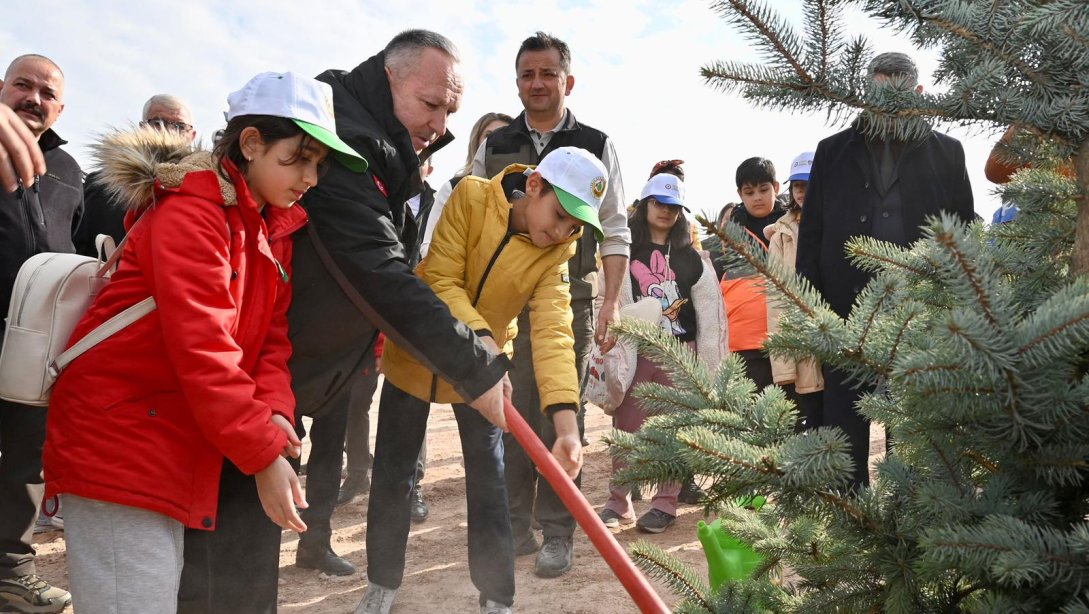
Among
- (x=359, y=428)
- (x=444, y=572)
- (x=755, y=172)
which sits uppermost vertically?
(x=755, y=172)

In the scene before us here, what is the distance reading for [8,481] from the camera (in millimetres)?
3686

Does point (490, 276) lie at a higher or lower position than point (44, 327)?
higher

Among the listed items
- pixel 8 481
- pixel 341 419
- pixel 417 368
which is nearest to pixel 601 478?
pixel 341 419

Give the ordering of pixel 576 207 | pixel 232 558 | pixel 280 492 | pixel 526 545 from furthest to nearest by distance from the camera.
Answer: pixel 526 545, pixel 576 207, pixel 232 558, pixel 280 492

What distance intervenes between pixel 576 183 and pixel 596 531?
1.35 meters

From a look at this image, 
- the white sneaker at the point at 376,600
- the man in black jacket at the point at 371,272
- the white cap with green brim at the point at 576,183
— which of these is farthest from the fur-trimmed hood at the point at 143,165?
the white sneaker at the point at 376,600

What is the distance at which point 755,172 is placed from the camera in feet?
19.9

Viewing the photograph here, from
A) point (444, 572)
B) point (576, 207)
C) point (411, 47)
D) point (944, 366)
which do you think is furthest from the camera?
point (444, 572)

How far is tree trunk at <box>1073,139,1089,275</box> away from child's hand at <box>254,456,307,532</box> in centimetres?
166

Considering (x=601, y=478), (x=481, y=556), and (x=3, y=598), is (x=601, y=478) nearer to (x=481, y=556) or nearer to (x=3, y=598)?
(x=481, y=556)

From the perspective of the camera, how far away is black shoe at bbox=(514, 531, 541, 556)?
460cm

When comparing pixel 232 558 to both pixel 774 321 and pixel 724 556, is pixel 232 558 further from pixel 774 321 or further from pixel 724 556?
pixel 774 321

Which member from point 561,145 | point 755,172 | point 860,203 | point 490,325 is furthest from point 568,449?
point 755,172

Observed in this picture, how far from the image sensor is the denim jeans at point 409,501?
11.3ft
